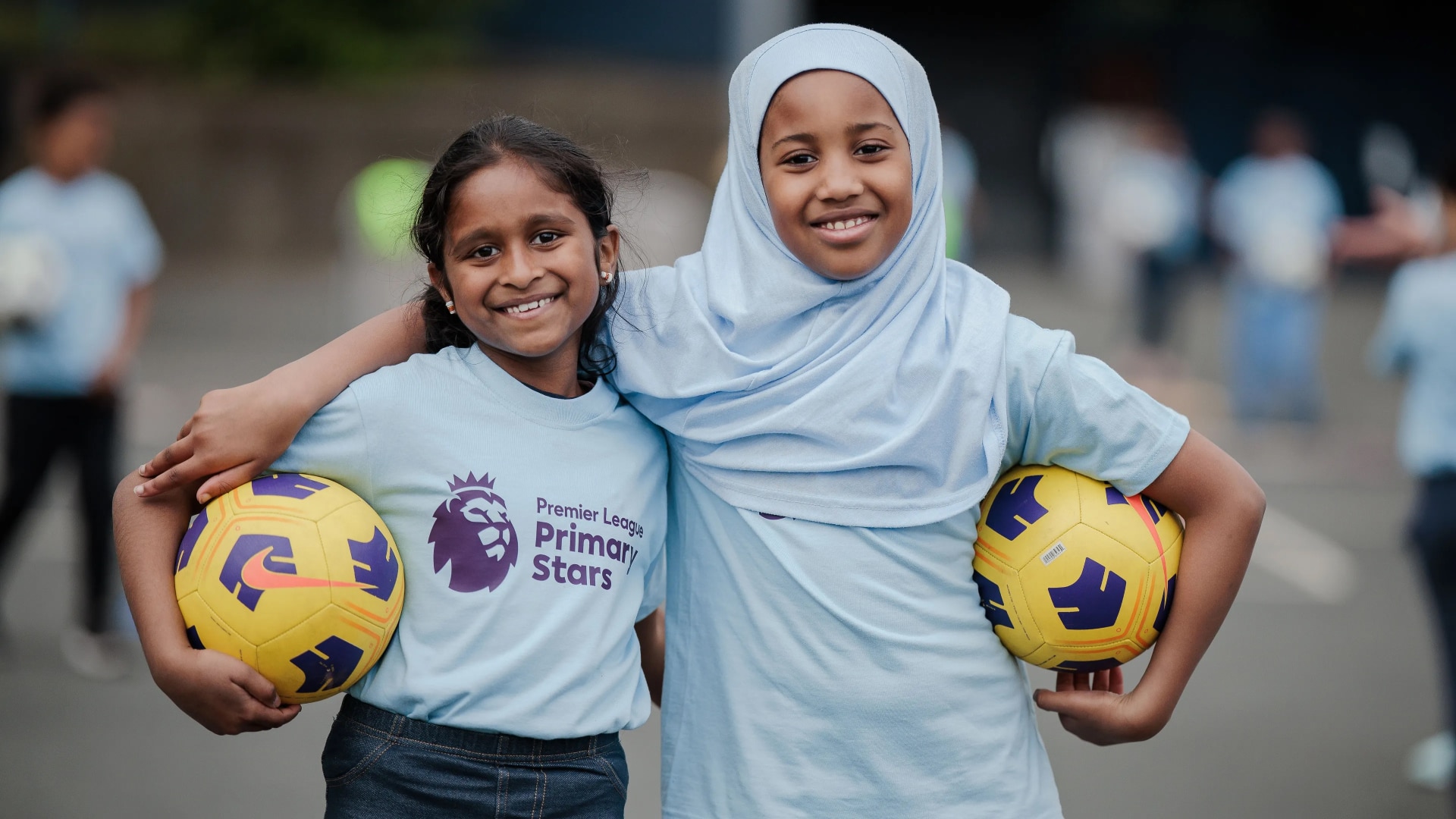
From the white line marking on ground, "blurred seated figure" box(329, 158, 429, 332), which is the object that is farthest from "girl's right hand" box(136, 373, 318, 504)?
the white line marking on ground

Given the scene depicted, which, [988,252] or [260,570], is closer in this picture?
[260,570]

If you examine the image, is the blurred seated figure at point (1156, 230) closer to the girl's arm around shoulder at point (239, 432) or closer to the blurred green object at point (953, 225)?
the blurred green object at point (953, 225)

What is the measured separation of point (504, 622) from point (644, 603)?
1.19ft

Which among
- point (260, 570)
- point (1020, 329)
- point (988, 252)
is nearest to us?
point (260, 570)

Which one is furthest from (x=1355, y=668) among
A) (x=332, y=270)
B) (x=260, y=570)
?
(x=332, y=270)

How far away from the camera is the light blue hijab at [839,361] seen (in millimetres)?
2453

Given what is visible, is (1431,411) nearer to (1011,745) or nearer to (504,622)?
(1011,745)

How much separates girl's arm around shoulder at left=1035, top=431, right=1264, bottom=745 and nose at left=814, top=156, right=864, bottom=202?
751 mm

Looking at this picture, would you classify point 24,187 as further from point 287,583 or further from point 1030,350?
point 1030,350

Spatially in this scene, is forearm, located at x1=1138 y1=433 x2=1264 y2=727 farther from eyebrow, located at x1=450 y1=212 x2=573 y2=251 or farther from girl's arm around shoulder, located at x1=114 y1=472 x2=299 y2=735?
girl's arm around shoulder, located at x1=114 y1=472 x2=299 y2=735

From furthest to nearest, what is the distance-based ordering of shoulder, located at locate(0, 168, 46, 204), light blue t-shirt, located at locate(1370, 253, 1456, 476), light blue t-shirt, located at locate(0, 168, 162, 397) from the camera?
shoulder, located at locate(0, 168, 46, 204) → light blue t-shirt, located at locate(0, 168, 162, 397) → light blue t-shirt, located at locate(1370, 253, 1456, 476)

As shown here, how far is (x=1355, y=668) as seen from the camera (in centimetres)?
638

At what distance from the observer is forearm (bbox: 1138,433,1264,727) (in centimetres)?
253

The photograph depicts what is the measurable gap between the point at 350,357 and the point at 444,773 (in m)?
0.76
